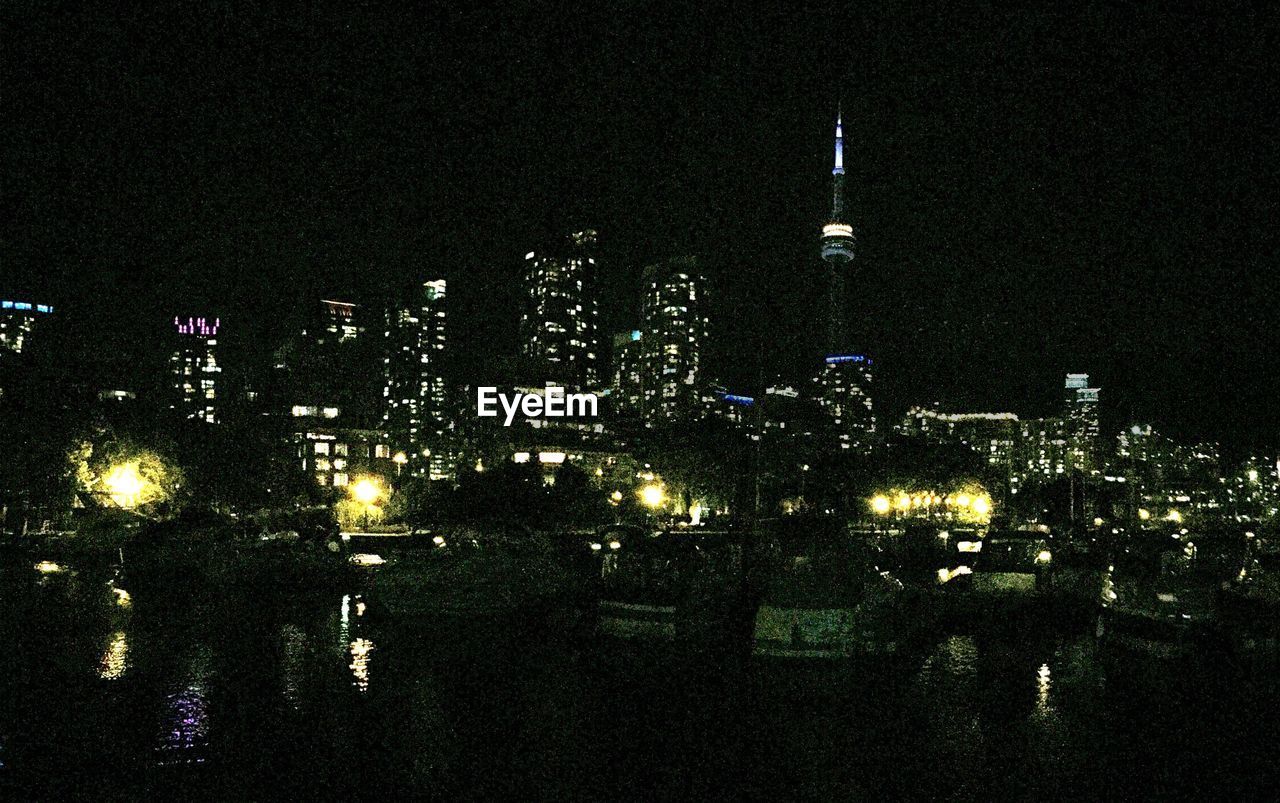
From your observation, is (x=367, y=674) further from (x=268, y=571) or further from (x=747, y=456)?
(x=747, y=456)

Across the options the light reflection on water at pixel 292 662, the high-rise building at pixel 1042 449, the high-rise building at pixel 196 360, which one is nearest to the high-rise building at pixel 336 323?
the high-rise building at pixel 196 360

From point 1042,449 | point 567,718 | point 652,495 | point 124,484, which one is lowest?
point 567,718

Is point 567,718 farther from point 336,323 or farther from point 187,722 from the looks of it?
point 336,323

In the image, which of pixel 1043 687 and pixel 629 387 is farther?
pixel 629 387

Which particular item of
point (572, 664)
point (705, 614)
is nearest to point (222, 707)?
point (572, 664)

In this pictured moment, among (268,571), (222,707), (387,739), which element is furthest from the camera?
(268,571)

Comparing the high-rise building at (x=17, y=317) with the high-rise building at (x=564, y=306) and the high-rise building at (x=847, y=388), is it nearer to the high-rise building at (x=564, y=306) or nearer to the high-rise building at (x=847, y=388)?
the high-rise building at (x=564, y=306)
